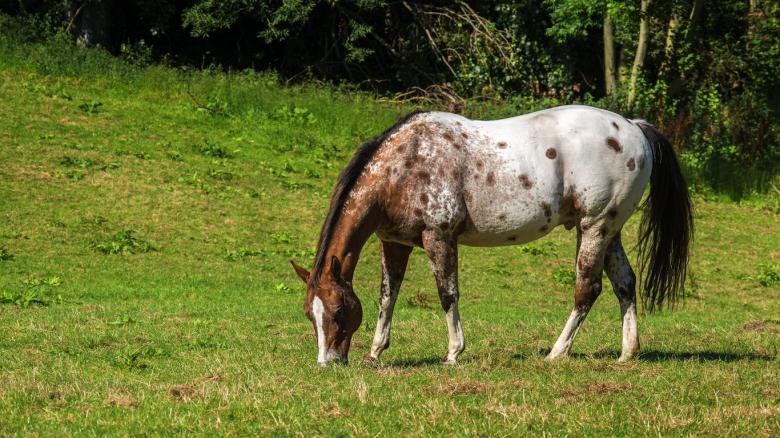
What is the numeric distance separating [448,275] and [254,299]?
5.26m

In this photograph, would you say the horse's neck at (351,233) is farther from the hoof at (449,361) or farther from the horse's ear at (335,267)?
the hoof at (449,361)

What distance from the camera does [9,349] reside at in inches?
398

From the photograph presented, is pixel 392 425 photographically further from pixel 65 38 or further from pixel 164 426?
pixel 65 38

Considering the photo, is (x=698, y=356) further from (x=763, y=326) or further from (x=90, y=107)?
(x=90, y=107)

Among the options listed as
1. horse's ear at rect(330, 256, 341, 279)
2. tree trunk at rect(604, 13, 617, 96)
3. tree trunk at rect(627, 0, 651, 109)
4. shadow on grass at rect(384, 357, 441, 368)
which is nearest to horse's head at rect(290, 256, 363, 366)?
horse's ear at rect(330, 256, 341, 279)

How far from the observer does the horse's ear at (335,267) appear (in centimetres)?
916

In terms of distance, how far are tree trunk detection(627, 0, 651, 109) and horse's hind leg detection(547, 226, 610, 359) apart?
51.0 feet

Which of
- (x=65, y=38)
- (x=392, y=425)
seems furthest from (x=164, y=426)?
(x=65, y=38)

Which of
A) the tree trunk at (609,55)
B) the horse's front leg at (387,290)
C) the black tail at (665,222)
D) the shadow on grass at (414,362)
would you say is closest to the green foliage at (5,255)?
the horse's front leg at (387,290)

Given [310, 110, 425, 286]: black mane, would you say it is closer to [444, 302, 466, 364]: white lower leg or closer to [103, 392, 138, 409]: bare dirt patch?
[444, 302, 466, 364]: white lower leg

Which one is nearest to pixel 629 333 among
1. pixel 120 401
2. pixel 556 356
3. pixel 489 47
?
pixel 556 356

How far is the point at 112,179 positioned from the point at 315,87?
833 cm

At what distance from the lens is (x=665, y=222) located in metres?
10.8

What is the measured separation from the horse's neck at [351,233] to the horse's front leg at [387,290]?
0.63 m
